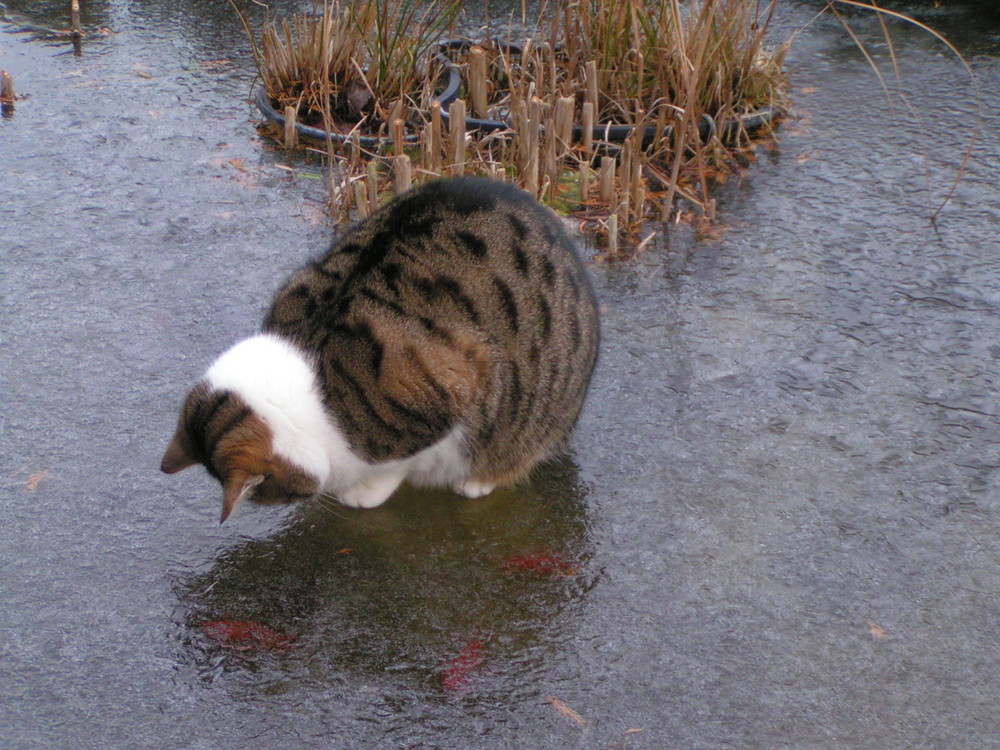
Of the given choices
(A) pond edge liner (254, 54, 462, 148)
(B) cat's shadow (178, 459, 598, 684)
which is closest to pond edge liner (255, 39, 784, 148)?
(A) pond edge liner (254, 54, 462, 148)

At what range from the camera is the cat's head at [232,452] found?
227cm

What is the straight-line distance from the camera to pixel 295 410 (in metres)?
2.39

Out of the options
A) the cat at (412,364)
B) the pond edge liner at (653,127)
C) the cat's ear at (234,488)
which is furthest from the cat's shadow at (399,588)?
the pond edge liner at (653,127)

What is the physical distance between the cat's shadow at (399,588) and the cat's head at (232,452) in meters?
0.22

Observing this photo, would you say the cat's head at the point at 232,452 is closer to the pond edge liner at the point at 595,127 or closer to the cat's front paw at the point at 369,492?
the cat's front paw at the point at 369,492

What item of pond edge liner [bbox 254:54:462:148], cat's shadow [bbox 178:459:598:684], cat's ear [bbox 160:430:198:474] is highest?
pond edge liner [bbox 254:54:462:148]

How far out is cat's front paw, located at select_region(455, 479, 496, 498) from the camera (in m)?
2.79

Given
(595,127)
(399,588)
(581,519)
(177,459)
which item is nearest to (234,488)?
(177,459)

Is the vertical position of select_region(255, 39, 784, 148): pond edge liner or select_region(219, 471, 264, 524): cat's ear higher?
select_region(255, 39, 784, 148): pond edge liner

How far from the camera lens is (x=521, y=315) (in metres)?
2.68

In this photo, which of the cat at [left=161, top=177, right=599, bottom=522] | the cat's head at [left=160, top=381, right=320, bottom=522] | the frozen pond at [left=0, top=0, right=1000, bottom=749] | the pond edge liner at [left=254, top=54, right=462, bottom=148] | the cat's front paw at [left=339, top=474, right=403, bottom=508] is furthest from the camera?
the pond edge liner at [left=254, top=54, right=462, bottom=148]

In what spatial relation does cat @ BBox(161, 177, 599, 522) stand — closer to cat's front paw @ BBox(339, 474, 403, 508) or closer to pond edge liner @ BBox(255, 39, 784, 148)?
cat's front paw @ BBox(339, 474, 403, 508)

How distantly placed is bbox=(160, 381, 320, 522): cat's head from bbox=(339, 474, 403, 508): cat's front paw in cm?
28

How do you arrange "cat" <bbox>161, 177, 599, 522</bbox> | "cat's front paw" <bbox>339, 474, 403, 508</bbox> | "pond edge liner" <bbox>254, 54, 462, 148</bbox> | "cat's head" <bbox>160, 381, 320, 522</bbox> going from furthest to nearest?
"pond edge liner" <bbox>254, 54, 462, 148</bbox>
"cat's front paw" <bbox>339, 474, 403, 508</bbox>
"cat" <bbox>161, 177, 599, 522</bbox>
"cat's head" <bbox>160, 381, 320, 522</bbox>
